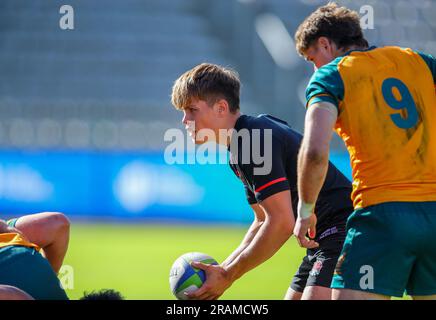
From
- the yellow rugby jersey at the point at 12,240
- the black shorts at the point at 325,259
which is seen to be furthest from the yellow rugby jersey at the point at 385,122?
the yellow rugby jersey at the point at 12,240

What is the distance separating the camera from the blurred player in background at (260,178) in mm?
4832

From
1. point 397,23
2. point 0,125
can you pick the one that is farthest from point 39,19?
point 397,23

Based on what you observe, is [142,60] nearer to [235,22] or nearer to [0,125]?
[235,22]

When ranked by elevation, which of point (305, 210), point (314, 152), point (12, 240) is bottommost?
point (12, 240)

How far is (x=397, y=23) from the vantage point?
21.9 meters

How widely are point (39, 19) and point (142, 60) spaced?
341cm

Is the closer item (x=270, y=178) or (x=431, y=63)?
(x=431, y=63)

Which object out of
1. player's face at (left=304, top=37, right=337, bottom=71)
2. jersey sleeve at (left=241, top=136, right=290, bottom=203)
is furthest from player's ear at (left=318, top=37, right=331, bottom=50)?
jersey sleeve at (left=241, top=136, right=290, bottom=203)

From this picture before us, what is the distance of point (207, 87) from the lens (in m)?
5.12

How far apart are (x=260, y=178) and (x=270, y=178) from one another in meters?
0.06

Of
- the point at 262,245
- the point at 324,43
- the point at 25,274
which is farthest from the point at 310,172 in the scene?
the point at 25,274

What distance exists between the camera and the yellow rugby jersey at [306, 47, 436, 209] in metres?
4.21

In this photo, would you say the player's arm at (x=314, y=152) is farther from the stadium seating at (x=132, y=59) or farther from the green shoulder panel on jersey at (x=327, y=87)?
the stadium seating at (x=132, y=59)

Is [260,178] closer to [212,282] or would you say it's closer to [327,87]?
[212,282]
